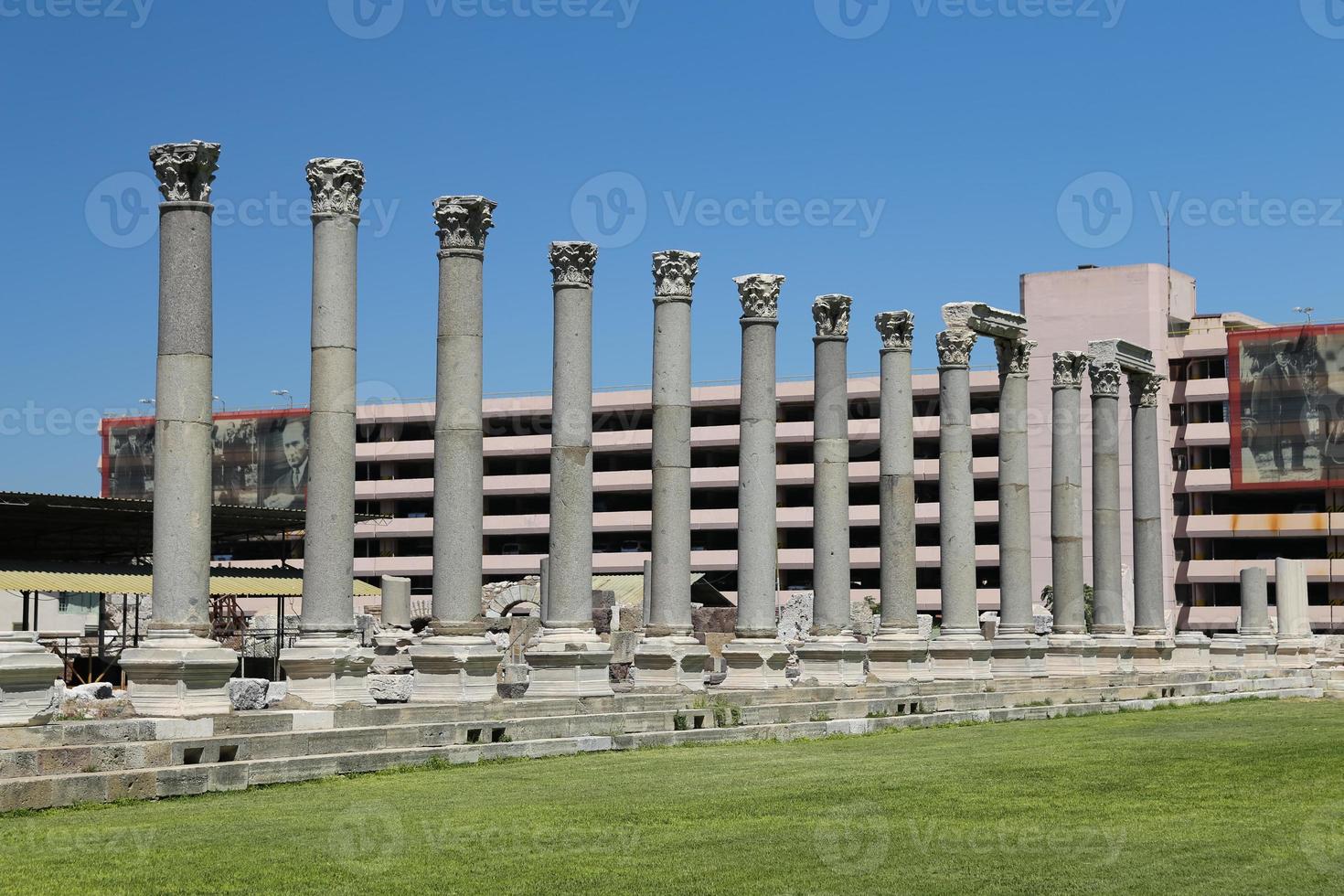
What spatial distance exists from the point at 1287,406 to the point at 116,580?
239ft

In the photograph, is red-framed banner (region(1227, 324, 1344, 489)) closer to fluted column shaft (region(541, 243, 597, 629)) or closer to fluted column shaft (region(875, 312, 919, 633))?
fluted column shaft (region(875, 312, 919, 633))

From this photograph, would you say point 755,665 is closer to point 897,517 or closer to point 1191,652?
point 897,517

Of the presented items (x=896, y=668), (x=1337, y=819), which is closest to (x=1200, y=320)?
(x=896, y=668)

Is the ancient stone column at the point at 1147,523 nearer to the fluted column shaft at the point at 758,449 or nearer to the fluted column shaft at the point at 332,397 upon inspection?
the fluted column shaft at the point at 758,449

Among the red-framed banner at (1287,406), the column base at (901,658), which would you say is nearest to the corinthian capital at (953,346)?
the column base at (901,658)

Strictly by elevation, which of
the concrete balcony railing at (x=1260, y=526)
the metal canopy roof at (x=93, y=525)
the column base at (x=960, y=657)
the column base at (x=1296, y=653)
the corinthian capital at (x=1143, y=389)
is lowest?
the column base at (x=1296, y=653)

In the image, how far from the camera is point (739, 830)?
18.0 m

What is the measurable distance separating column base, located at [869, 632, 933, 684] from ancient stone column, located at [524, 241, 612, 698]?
1188 centimetres

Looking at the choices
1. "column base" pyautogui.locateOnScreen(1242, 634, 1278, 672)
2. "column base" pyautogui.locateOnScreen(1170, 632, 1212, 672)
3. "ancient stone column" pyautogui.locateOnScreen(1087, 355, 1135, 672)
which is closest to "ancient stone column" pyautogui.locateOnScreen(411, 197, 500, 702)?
"ancient stone column" pyautogui.locateOnScreen(1087, 355, 1135, 672)

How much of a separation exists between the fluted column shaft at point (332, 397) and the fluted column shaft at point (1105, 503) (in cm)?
2961

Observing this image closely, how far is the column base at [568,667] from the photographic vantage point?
33.3 metres

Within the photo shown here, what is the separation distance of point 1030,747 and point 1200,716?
460 inches

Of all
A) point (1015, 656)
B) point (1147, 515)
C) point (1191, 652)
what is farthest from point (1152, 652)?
point (1015, 656)

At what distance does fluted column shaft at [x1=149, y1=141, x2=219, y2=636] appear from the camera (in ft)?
84.3
